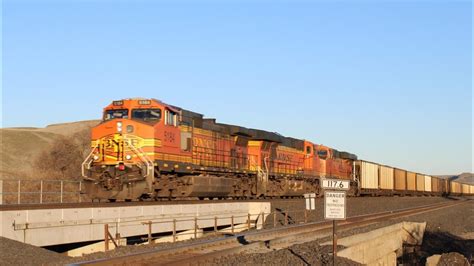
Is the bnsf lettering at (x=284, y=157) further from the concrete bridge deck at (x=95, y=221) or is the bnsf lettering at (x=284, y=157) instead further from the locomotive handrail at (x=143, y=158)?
the locomotive handrail at (x=143, y=158)

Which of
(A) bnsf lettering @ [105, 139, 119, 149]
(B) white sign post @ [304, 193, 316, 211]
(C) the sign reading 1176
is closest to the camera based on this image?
(C) the sign reading 1176

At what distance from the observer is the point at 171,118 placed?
2553cm

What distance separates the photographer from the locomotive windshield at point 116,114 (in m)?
25.0

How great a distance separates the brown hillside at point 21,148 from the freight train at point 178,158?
170ft

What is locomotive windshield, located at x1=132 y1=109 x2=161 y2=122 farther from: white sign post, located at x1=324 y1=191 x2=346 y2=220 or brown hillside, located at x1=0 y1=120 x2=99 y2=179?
brown hillside, located at x1=0 y1=120 x2=99 y2=179

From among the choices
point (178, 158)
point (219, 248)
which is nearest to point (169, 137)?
point (178, 158)

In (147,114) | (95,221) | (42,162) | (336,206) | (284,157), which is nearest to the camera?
(336,206)

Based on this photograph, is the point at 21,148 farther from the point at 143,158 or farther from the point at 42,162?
the point at 143,158

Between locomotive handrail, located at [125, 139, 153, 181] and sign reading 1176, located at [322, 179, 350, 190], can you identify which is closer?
sign reading 1176, located at [322, 179, 350, 190]

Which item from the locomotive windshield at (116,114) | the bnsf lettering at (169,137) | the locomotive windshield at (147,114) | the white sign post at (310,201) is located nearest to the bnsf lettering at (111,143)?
the locomotive windshield at (116,114)

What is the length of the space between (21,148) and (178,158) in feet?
285

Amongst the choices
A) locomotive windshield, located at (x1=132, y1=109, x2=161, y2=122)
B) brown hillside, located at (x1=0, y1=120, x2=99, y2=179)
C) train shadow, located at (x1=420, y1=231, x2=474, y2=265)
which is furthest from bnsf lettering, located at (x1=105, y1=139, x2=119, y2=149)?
brown hillside, located at (x1=0, y1=120, x2=99, y2=179)

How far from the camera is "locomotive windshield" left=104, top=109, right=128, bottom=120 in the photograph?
82.0 feet

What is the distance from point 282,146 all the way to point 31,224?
2524 cm
